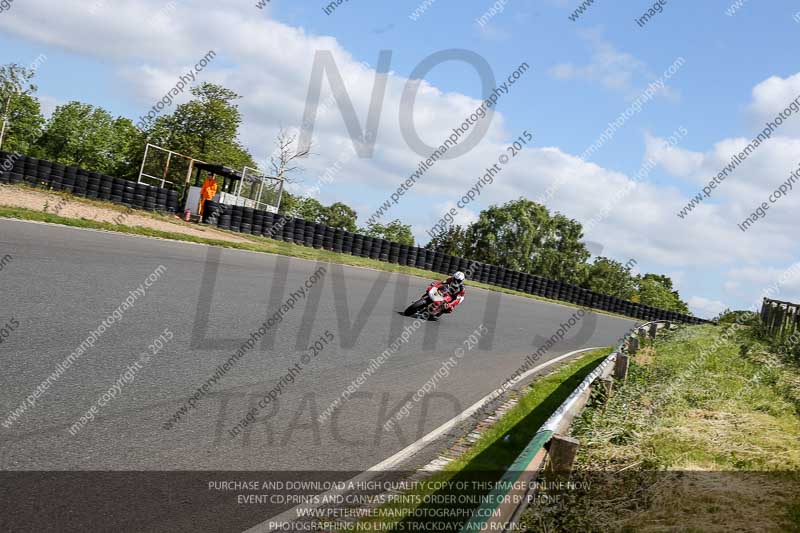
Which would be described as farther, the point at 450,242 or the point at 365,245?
the point at 450,242

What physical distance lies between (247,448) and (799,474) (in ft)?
15.3

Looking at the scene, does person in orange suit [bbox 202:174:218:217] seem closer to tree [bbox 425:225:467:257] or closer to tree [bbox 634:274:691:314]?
tree [bbox 425:225:467:257]

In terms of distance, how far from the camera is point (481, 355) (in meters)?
12.2

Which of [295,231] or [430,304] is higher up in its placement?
[295,231]

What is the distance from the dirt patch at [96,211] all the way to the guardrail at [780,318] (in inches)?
670

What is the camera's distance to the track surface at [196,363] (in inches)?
205

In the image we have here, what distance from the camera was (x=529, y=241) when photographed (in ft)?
268

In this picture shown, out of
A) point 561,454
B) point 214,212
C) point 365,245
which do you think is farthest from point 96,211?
point 561,454

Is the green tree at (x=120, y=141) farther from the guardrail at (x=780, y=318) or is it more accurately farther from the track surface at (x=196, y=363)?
the guardrail at (x=780, y=318)

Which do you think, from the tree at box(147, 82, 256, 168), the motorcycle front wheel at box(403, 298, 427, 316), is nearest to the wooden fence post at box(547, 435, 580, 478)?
the motorcycle front wheel at box(403, 298, 427, 316)

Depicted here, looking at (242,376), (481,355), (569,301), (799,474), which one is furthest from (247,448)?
(569,301)

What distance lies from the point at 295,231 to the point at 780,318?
1890 cm

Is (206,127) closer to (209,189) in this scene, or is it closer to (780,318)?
(209,189)

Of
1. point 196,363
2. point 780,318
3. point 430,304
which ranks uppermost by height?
point 780,318
